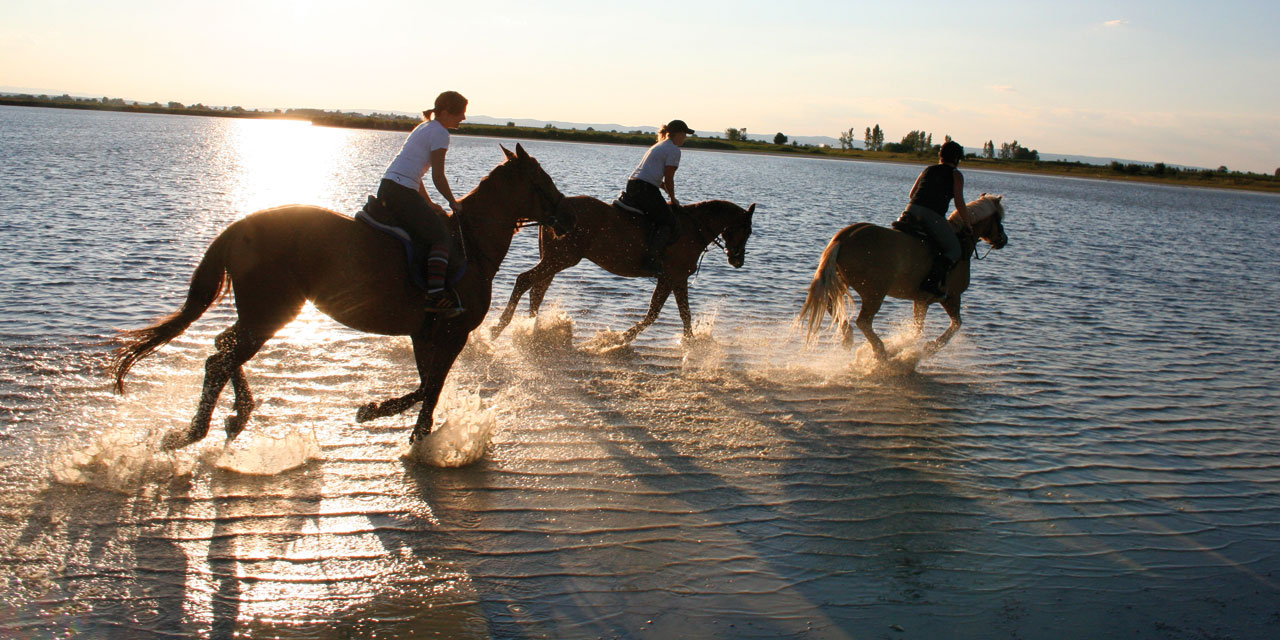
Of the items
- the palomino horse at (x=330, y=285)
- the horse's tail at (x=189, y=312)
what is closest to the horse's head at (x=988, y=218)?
the palomino horse at (x=330, y=285)

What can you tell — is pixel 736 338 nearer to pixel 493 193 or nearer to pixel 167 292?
pixel 493 193

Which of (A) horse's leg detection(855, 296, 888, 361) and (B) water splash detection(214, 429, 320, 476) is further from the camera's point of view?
(A) horse's leg detection(855, 296, 888, 361)

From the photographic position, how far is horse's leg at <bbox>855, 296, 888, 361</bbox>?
33.9 ft

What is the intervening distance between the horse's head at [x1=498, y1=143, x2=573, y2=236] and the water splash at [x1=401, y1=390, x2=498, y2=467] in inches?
68.5

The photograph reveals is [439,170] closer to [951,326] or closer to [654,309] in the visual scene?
[654,309]

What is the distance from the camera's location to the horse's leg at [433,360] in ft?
21.8

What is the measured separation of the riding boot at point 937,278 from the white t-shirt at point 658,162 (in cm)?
353

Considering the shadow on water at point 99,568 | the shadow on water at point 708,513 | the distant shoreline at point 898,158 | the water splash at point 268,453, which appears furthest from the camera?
the distant shoreline at point 898,158

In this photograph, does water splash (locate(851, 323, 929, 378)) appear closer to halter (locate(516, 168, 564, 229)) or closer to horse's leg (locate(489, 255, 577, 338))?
horse's leg (locate(489, 255, 577, 338))

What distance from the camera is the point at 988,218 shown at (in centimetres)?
1148

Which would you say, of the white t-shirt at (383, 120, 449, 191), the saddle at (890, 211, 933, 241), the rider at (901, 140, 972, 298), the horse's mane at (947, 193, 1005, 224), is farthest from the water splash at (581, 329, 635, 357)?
the horse's mane at (947, 193, 1005, 224)

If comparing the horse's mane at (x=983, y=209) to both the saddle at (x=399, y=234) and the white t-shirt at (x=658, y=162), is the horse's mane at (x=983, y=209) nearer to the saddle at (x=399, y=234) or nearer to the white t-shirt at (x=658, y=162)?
the white t-shirt at (x=658, y=162)

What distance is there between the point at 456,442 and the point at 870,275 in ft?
19.6

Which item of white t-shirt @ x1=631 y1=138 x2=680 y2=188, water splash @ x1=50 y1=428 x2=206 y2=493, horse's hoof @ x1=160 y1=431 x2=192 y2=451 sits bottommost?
water splash @ x1=50 y1=428 x2=206 y2=493
